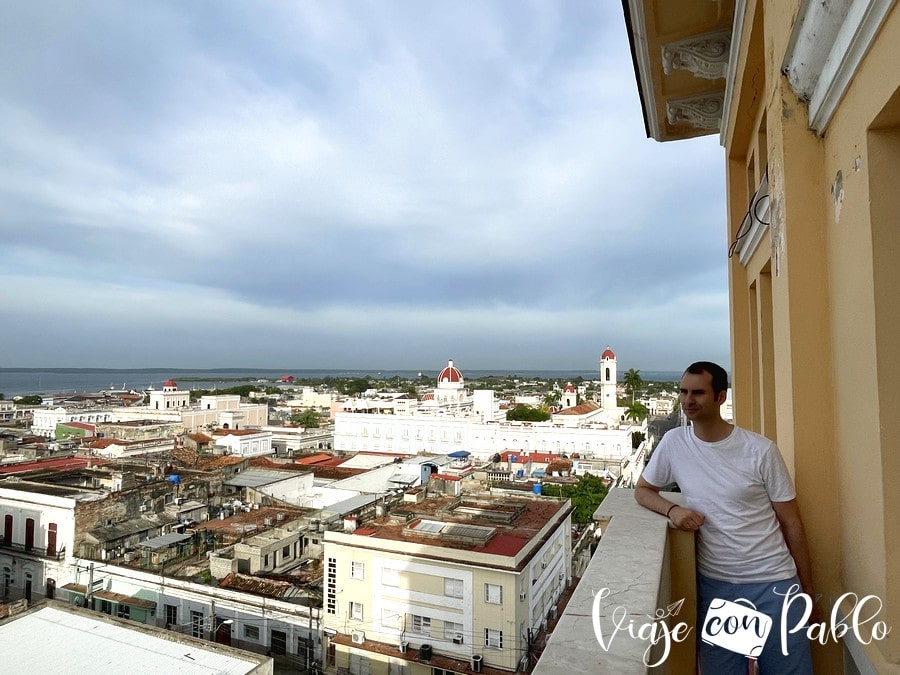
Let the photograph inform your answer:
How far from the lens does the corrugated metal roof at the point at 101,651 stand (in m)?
8.13

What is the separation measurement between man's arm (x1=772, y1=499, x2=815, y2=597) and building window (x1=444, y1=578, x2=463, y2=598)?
439 inches

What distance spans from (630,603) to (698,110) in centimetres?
499

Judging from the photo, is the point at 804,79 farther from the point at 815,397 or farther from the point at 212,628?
the point at 212,628

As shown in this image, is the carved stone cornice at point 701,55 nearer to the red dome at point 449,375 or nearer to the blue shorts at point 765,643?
the blue shorts at point 765,643

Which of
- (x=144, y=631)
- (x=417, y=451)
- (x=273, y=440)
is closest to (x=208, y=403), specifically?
(x=273, y=440)

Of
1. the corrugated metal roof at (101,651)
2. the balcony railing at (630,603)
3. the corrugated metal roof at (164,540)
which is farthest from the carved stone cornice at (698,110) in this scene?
the corrugated metal roof at (164,540)

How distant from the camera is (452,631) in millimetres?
12406

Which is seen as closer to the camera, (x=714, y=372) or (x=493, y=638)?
(x=714, y=372)

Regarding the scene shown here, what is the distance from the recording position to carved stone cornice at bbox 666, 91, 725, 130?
514 centimetres

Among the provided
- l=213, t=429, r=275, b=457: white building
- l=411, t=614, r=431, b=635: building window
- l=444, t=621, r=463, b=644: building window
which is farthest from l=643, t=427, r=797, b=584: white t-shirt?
l=213, t=429, r=275, b=457: white building

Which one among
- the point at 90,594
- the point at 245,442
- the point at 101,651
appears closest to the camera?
the point at 101,651

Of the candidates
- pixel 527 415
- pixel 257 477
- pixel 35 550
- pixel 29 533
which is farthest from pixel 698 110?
pixel 527 415

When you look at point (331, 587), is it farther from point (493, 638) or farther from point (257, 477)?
point (257, 477)

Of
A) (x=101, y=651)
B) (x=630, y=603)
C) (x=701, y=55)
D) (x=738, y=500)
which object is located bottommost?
(x=101, y=651)
